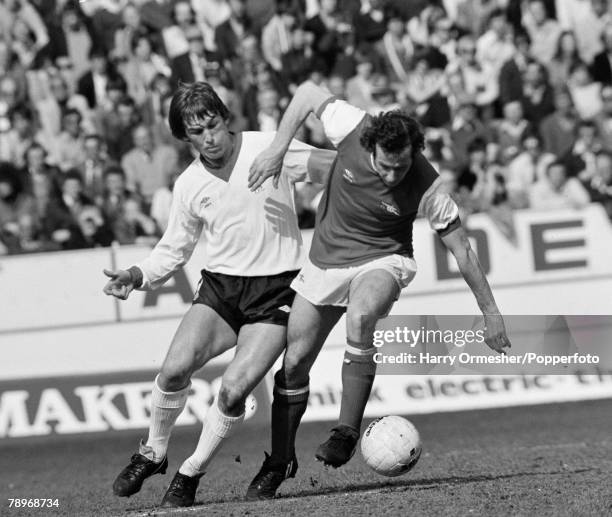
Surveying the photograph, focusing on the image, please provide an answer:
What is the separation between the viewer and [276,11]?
16.5m

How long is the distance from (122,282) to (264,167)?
3.99 ft

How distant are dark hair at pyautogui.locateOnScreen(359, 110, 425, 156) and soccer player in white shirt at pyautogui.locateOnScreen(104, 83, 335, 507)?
20.7 inches

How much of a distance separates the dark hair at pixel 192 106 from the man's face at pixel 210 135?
0.03 m

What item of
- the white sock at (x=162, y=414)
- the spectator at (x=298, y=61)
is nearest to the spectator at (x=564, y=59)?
the spectator at (x=298, y=61)

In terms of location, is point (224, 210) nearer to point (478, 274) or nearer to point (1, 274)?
point (478, 274)

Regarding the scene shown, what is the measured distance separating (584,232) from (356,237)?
5.74 meters

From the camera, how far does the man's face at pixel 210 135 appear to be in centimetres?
759

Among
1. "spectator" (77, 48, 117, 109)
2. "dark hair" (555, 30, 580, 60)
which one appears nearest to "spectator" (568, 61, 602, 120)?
"dark hair" (555, 30, 580, 60)

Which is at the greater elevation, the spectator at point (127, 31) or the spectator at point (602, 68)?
the spectator at point (127, 31)

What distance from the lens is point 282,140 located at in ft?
24.8

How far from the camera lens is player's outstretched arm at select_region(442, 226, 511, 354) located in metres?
7.41

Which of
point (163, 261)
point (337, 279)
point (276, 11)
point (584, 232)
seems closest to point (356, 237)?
point (337, 279)

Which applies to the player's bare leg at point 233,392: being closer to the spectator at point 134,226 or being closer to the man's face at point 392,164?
the man's face at point 392,164

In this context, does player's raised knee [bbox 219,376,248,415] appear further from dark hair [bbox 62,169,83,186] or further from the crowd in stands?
dark hair [bbox 62,169,83,186]
